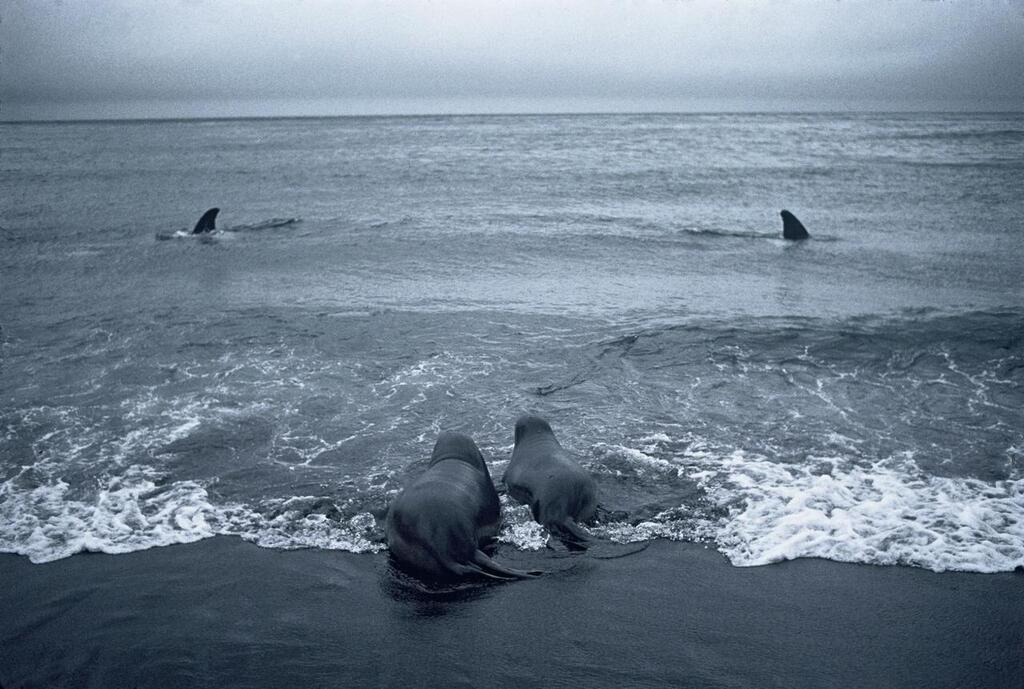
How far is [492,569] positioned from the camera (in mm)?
8383

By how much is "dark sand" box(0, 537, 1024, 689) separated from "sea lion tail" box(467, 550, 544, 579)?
16cm

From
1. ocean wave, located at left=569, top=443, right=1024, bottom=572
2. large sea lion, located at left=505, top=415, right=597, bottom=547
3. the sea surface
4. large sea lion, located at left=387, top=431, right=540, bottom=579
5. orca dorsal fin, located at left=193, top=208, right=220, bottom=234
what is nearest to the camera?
large sea lion, located at left=387, top=431, right=540, bottom=579

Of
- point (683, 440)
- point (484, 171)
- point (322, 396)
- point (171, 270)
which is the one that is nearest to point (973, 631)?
point (683, 440)

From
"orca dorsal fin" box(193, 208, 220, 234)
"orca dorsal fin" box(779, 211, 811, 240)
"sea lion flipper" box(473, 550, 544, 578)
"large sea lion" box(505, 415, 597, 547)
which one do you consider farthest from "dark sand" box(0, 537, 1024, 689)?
"orca dorsal fin" box(193, 208, 220, 234)

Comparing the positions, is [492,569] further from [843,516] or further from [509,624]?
[843,516]

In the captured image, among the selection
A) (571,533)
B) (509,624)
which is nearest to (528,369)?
(571,533)

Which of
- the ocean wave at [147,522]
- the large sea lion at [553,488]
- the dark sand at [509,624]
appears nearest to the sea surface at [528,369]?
the ocean wave at [147,522]

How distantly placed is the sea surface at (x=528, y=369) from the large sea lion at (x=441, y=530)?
2.58 ft

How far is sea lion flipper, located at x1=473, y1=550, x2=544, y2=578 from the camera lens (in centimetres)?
829

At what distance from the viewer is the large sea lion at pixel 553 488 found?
9.35 meters

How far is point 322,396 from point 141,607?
644 cm

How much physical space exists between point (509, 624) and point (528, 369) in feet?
27.2

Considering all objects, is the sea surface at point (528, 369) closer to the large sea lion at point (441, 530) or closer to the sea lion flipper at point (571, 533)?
the sea lion flipper at point (571, 533)

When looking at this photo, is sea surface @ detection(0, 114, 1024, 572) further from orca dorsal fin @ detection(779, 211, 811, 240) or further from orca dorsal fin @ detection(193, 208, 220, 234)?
orca dorsal fin @ detection(193, 208, 220, 234)
